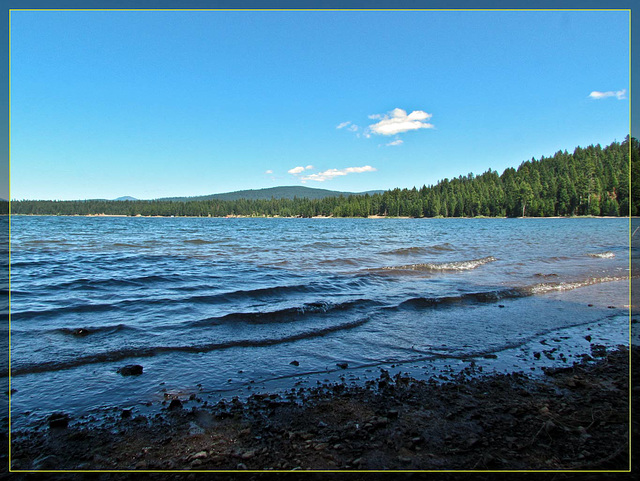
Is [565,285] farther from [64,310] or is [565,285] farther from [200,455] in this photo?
[64,310]

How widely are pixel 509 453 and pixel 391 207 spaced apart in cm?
18604

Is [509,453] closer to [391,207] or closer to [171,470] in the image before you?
[171,470]

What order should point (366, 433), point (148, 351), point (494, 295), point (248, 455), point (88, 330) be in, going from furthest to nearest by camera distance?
point (494, 295) → point (88, 330) → point (148, 351) → point (366, 433) → point (248, 455)

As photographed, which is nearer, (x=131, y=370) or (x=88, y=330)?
(x=131, y=370)

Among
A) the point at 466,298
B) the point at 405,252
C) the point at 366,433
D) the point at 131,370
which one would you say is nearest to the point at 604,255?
the point at 405,252

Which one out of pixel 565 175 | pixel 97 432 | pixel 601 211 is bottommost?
pixel 97 432

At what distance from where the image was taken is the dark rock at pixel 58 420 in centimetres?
474

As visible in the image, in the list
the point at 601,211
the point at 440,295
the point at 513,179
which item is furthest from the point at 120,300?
the point at 513,179

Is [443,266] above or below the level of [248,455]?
above

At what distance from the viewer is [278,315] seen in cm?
1020

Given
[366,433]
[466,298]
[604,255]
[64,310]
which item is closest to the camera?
[366,433]

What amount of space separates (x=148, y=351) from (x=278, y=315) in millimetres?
3613

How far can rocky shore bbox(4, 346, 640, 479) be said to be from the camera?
3770mm

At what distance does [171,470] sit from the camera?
3.68m
